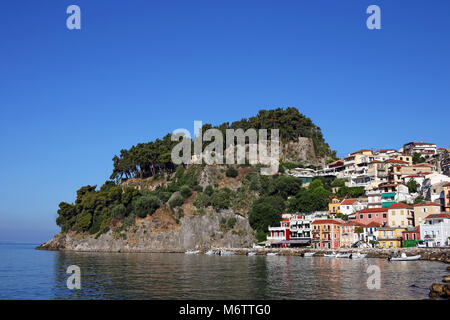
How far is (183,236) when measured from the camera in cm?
9594

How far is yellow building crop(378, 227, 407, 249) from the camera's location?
72.2m

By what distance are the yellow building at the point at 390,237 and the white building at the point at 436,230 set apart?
4038mm

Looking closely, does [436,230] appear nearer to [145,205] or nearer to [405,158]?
[405,158]

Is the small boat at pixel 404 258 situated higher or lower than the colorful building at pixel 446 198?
lower

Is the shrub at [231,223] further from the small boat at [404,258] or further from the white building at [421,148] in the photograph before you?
the white building at [421,148]

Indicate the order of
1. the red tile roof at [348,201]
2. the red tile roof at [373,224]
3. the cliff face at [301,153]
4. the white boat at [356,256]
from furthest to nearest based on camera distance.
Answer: the cliff face at [301,153]
the red tile roof at [348,201]
the red tile roof at [373,224]
the white boat at [356,256]

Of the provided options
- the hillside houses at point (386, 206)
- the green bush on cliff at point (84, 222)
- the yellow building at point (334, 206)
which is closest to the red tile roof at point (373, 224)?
the hillside houses at point (386, 206)

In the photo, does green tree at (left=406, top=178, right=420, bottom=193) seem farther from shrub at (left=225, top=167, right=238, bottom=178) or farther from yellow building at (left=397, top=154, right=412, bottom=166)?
shrub at (left=225, top=167, right=238, bottom=178)

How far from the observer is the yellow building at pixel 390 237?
72250 mm

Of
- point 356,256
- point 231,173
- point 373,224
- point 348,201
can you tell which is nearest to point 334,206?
point 348,201

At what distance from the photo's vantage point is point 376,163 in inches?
3871

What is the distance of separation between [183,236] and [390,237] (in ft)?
145
